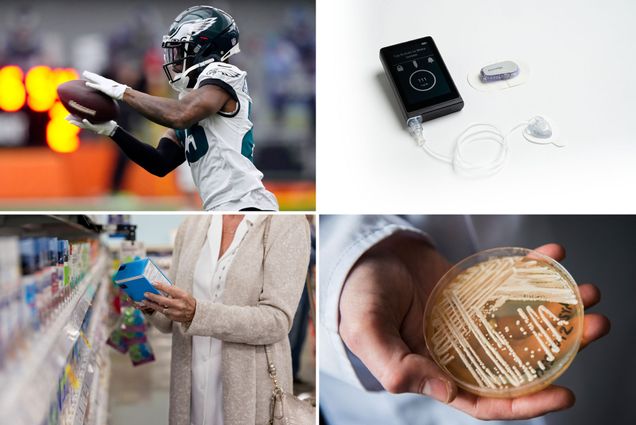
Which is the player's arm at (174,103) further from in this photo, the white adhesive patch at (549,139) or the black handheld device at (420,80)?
the white adhesive patch at (549,139)

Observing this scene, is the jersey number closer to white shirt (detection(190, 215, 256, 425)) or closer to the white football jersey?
the white football jersey

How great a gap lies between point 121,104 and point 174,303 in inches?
20.3

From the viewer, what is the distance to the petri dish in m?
1.53

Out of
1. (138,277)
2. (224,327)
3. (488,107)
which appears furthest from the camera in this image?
(488,107)

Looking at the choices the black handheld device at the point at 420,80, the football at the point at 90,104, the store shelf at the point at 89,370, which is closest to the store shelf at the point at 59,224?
the store shelf at the point at 89,370

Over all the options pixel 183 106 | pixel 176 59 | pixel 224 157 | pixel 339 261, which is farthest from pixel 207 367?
pixel 176 59

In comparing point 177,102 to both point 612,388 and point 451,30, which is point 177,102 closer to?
point 451,30

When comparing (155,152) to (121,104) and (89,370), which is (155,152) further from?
(89,370)

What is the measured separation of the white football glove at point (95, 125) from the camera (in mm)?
1542

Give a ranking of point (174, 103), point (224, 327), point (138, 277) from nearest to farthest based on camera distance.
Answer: point (138, 277)
point (224, 327)
point (174, 103)

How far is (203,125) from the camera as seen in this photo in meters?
1.55

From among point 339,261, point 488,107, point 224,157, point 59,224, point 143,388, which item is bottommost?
point 143,388

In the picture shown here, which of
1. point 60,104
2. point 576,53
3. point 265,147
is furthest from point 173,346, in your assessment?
point 576,53

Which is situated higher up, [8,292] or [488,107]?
[488,107]
